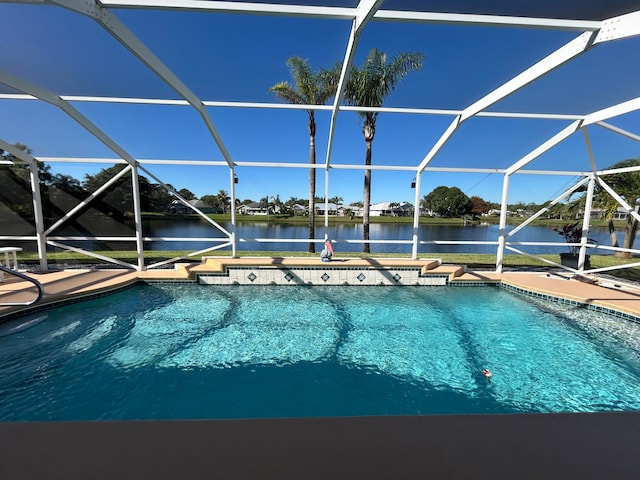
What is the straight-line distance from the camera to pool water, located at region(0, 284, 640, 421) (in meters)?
3.02

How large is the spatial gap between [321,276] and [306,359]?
3708 millimetres

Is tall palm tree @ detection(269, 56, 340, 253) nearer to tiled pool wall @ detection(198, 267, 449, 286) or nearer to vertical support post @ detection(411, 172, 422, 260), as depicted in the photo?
tiled pool wall @ detection(198, 267, 449, 286)

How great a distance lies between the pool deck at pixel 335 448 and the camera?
→ 1.03 meters

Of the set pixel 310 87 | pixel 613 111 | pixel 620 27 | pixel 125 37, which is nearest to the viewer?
pixel 620 27

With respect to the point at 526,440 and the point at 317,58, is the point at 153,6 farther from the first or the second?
the point at 526,440

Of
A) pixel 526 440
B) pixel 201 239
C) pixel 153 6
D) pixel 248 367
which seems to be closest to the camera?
pixel 526 440

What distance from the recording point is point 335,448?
1.14 m

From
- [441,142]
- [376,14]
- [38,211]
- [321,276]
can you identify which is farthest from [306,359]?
[38,211]

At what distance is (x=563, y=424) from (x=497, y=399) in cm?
232

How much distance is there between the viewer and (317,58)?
6.40m

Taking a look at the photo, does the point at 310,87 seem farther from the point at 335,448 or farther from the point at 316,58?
the point at 335,448

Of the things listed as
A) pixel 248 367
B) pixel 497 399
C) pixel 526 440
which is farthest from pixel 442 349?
pixel 526 440

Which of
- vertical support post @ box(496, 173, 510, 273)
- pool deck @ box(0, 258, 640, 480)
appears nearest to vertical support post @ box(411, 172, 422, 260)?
vertical support post @ box(496, 173, 510, 273)

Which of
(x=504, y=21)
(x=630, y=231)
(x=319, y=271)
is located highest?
(x=504, y=21)
